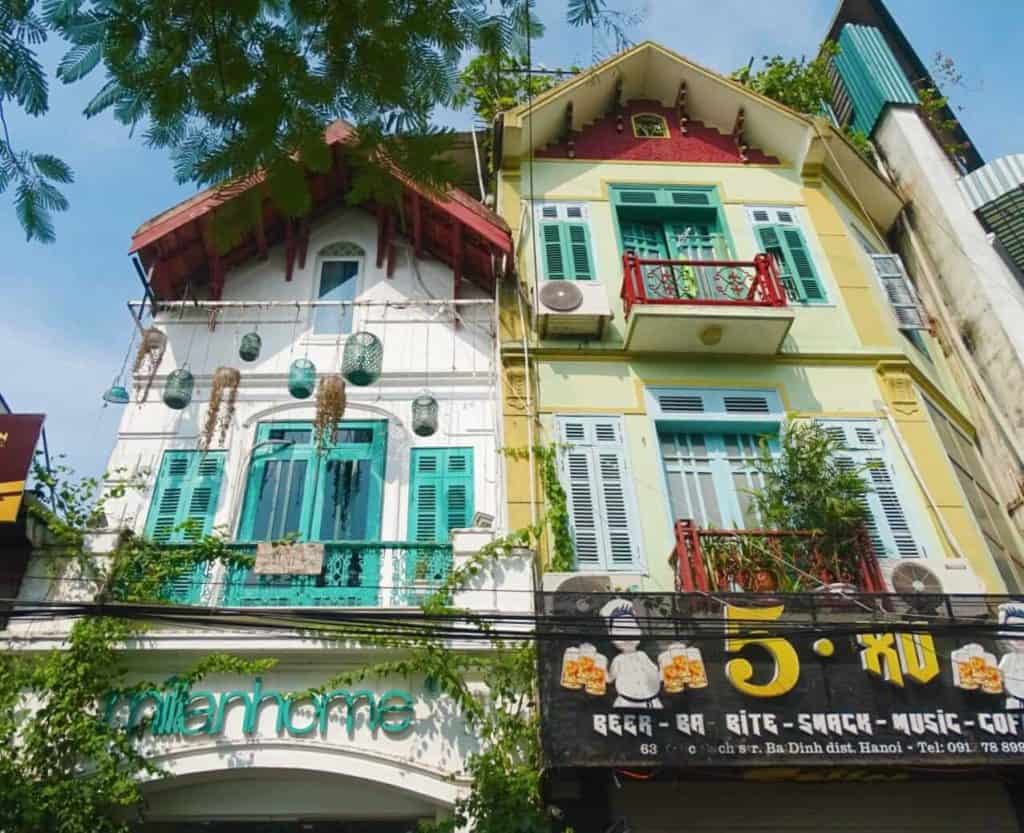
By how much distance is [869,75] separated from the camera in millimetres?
13250

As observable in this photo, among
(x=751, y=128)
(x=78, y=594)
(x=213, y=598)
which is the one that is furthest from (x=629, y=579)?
(x=751, y=128)

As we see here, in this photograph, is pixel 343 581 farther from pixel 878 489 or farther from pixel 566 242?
pixel 878 489

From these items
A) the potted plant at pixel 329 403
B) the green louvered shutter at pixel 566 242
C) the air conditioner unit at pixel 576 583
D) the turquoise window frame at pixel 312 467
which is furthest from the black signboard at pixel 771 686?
the green louvered shutter at pixel 566 242

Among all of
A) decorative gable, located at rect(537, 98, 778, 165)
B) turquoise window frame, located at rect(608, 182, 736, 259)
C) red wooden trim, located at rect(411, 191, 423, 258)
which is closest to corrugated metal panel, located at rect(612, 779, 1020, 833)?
turquoise window frame, located at rect(608, 182, 736, 259)

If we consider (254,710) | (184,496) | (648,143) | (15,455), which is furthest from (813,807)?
(648,143)

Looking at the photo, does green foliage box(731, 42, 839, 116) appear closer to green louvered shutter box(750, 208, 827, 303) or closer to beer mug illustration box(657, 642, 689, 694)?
green louvered shutter box(750, 208, 827, 303)

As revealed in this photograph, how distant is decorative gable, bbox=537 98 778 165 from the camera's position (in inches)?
464

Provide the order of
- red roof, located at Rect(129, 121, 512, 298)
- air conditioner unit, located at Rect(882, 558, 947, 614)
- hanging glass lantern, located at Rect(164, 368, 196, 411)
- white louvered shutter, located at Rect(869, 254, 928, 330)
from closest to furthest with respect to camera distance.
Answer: air conditioner unit, located at Rect(882, 558, 947, 614), hanging glass lantern, located at Rect(164, 368, 196, 411), red roof, located at Rect(129, 121, 512, 298), white louvered shutter, located at Rect(869, 254, 928, 330)

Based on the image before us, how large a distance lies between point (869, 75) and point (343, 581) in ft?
36.9

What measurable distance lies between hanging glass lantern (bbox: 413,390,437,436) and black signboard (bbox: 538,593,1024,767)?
2770 millimetres

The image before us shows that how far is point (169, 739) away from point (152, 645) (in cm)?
78

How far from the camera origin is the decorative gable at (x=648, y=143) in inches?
464

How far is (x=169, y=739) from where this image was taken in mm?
6820

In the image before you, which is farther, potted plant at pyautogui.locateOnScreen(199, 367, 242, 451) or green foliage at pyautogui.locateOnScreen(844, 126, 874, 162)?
green foliage at pyautogui.locateOnScreen(844, 126, 874, 162)
